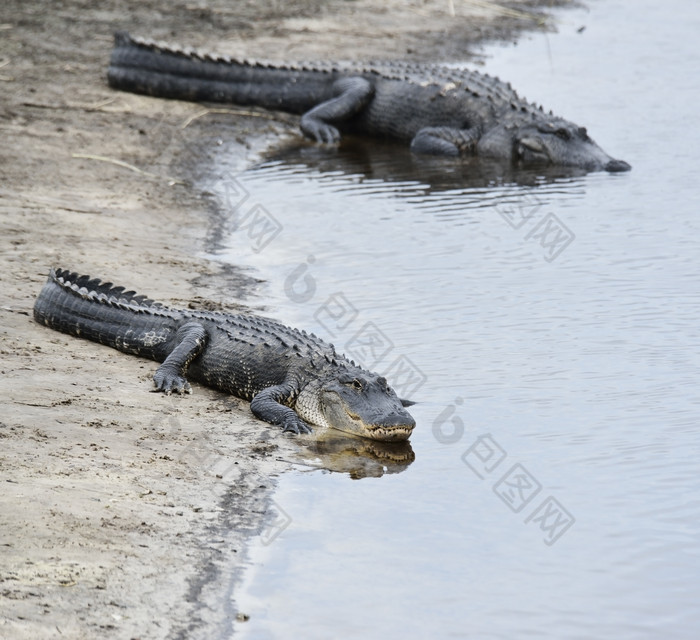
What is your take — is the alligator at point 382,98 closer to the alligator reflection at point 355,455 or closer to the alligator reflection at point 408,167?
the alligator reflection at point 408,167

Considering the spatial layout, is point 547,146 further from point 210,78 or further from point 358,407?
point 358,407

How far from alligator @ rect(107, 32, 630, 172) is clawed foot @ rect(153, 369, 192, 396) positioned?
19.5 feet

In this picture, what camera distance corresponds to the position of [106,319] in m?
6.71

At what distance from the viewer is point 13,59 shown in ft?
42.6

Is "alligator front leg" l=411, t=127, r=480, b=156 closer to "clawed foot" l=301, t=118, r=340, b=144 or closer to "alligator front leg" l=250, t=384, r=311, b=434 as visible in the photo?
"clawed foot" l=301, t=118, r=340, b=144

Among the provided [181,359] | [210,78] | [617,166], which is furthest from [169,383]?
[210,78]

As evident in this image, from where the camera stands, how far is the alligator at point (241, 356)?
5.92 metres

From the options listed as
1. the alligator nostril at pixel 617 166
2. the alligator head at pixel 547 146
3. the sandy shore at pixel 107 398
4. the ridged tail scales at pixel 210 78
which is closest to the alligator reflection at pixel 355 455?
the sandy shore at pixel 107 398

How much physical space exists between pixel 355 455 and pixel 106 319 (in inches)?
74.2

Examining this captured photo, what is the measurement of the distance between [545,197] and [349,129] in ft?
10.7

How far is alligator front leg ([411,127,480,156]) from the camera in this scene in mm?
11719

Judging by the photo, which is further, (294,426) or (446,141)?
(446,141)

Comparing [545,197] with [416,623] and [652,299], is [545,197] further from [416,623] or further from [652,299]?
[416,623]

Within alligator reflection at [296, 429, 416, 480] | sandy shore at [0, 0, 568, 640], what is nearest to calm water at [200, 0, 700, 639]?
alligator reflection at [296, 429, 416, 480]
